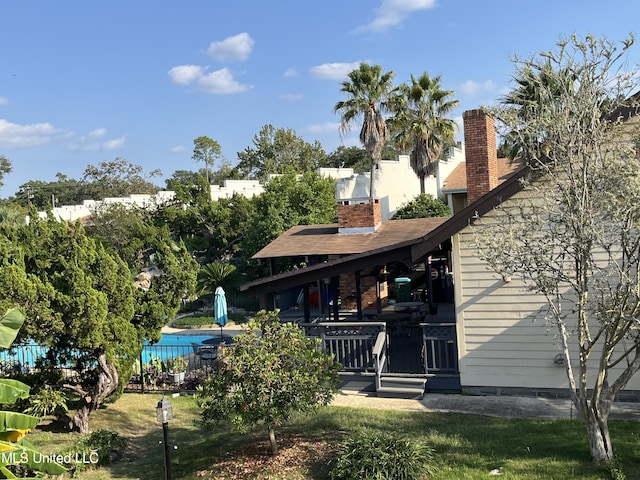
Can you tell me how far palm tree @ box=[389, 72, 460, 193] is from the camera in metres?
29.5

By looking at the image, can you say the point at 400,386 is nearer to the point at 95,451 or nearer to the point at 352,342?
the point at 352,342

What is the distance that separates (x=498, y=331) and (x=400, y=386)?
229 cm

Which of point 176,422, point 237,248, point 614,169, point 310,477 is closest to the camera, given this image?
point 614,169

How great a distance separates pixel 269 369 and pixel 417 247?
4.84 m

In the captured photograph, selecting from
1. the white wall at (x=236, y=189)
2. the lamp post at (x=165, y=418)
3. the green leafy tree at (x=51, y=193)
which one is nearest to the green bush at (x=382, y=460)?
the lamp post at (x=165, y=418)

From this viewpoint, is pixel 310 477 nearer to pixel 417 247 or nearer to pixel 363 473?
pixel 363 473

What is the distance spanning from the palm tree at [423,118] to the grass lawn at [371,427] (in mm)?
22079

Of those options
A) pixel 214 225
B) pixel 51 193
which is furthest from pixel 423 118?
pixel 51 193

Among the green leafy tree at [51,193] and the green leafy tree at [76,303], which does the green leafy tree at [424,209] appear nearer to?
A: the green leafy tree at [76,303]

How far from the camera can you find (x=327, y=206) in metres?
29.6

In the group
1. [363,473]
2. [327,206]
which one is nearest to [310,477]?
[363,473]

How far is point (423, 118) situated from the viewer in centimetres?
3008

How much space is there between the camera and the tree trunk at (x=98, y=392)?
34.9ft

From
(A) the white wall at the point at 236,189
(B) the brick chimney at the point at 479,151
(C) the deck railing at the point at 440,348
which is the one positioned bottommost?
(C) the deck railing at the point at 440,348
